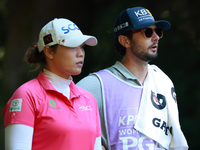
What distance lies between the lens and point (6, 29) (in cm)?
506

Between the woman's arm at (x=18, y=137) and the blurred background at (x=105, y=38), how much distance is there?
2.62 meters

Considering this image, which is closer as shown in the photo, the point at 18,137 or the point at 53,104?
the point at 18,137

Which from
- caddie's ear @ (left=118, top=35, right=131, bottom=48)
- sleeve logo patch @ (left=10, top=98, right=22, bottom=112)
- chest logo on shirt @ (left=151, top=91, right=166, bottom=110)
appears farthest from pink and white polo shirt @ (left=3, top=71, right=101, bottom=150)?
caddie's ear @ (left=118, top=35, right=131, bottom=48)

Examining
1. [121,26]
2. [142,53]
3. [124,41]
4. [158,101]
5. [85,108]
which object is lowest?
[158,101]

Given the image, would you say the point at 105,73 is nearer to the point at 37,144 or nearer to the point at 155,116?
the point at 155,116

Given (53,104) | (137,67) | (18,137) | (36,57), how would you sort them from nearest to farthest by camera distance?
1. (18,137)
2. (53,104)
3. (36,57)
4. (137,67)

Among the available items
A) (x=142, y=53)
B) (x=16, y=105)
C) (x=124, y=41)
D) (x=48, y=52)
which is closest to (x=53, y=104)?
(x=16, y=105)

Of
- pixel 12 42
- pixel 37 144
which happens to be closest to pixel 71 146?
pixel 37 144

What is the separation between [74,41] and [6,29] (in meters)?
3.29

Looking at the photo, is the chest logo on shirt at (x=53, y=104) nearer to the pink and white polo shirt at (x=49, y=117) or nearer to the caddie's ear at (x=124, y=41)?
the pink and white polo shirt at (x=49, y=117)

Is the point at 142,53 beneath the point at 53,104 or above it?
above

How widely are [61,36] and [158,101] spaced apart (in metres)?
1.24

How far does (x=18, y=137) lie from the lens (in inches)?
69.2

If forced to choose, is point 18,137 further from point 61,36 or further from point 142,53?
point 142,53
